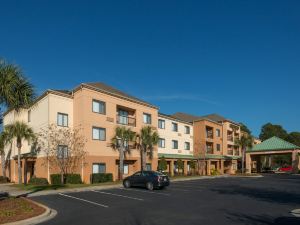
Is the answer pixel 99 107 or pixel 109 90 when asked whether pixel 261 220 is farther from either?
pixel 109 90

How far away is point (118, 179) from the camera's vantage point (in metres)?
39.3

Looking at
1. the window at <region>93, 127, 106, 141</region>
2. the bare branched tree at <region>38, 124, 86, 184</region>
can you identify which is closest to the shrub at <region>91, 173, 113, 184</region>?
the bare branched tree at <region>38, 124, 86, 184</region>

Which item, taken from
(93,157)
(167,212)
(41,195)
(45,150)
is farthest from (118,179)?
(167,212)

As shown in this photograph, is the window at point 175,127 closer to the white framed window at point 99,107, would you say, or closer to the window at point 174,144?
the window at point 174,144

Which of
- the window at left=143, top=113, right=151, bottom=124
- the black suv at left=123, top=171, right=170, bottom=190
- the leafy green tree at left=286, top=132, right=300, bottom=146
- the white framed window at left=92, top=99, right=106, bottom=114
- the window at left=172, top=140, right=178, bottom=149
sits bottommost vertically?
the black suv at left=123, top=171, right=170, bottom=190

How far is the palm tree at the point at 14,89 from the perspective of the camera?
1658 cm

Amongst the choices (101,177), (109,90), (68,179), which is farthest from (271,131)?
(68,179)

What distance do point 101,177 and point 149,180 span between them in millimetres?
9591

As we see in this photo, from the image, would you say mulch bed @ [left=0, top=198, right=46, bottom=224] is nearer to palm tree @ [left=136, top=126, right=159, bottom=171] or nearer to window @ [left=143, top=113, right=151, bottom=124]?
palm tree @ [left=136, top=126, right=159, bottom=171]

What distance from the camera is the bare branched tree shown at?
34.1 m

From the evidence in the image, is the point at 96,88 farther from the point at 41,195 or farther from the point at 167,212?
the point at 167,212

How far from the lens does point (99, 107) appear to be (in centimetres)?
3803

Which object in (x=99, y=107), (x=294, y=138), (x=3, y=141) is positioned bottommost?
(x=3, y=141)

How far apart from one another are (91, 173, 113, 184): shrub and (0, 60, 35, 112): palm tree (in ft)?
60.5
